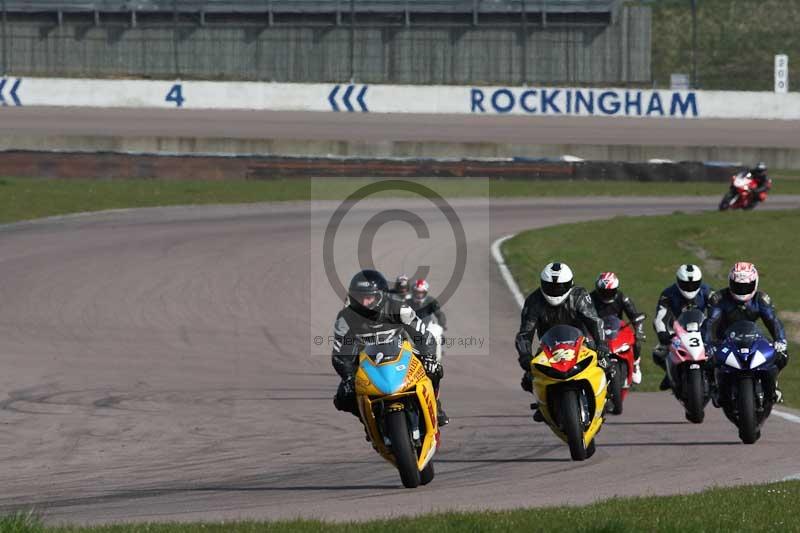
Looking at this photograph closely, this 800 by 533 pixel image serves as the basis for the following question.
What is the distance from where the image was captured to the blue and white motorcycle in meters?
12.2

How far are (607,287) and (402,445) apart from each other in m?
6.03

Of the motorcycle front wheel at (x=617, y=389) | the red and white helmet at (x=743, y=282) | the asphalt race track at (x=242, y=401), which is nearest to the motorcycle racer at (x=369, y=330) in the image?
the asphalt race track at (x=242, y=401)

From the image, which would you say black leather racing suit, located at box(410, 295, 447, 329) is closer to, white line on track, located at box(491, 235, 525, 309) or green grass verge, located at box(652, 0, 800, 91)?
white line on track, located at box(491, 235, 525, 309)

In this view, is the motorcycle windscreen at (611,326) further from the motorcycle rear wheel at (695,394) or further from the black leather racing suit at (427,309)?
the black leather racing suit at (427,309)

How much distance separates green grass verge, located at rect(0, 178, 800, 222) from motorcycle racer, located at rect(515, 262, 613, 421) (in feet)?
73.4

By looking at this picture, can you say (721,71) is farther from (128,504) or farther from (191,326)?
(128,504)

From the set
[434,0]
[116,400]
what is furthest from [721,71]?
[116,400]

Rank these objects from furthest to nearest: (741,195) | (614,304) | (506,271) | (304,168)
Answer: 1. (304,168)
2. (741,195)
3. (506,271)
4. (614,304)

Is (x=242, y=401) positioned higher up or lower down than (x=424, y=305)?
lower down

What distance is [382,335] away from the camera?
10.6 meters

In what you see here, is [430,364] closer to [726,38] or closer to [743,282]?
[743,282]

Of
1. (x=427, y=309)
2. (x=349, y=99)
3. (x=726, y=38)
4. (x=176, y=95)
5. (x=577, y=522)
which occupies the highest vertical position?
(x=726, y=38)

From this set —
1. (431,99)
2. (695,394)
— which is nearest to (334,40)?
(431,99)

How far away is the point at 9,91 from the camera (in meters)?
55.2
